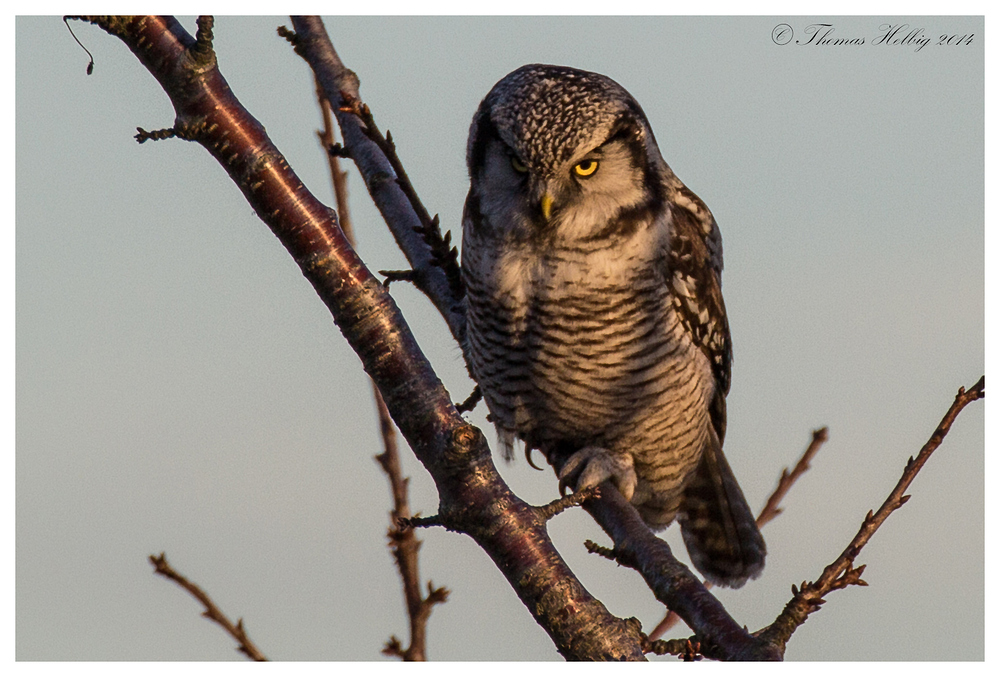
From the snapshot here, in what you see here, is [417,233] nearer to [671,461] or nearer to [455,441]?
[671,461]

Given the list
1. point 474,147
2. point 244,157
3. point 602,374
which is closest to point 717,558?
point 602,374

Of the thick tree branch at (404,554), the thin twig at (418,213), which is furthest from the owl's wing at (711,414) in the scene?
the thick tree branch at (404,554)

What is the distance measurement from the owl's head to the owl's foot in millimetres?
1042

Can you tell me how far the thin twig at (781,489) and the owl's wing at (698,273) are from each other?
0.72 m

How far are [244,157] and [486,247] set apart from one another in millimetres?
1576

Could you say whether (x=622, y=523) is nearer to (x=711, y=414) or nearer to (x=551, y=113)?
(x=551, y=113)

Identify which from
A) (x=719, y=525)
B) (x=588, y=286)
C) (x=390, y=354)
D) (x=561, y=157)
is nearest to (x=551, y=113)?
(x=561, y=157)

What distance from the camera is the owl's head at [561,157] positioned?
131 inches

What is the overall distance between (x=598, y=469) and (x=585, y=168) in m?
1.30

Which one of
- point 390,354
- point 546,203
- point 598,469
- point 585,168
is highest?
point 585,168

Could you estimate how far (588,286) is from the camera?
12.0ft

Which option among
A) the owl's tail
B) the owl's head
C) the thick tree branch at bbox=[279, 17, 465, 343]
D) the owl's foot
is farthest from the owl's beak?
the owl's tail

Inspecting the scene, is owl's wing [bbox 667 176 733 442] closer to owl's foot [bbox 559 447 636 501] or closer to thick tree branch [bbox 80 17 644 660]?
owl's foot [bbox 559 447 636 501]

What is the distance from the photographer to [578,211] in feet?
11.8
